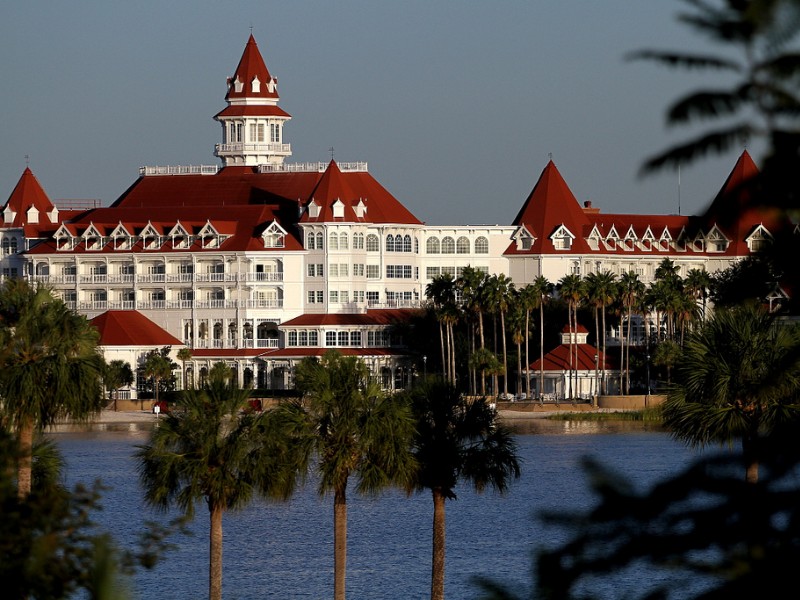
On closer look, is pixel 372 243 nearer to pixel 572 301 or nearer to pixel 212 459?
pixel 572 301

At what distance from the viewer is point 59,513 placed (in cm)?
1391

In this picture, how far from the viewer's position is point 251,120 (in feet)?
491

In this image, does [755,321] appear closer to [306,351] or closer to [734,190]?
[734,190]

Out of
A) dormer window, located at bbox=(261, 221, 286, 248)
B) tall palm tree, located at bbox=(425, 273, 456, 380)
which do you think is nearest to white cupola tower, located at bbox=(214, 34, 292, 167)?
dormer window, located at bbox=(261, 221, 286, 248)

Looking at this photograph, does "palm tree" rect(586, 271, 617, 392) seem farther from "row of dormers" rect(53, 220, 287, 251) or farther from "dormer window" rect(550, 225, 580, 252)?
"row of dormers" rect(53, 220, 287, 251)

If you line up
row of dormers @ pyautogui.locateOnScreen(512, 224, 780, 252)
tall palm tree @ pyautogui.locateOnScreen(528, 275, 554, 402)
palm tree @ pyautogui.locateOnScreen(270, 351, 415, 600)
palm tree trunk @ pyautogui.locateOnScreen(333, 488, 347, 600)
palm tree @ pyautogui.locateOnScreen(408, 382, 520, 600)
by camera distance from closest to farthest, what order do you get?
palm tree @ pyautogui.locateOnScreen(270, 351, 415, 600)
palm tree trunk @ pyautogui.locateOnScreen(333, 488, 347, 600)
palm tree @ pyautogui.locateOnScreen(408, 382, 520, 600)
tall palm tree @ pyautogui.locateOnScreen(528, 275, 554, 402)
row of dormers @ pyautogui.locateOnScreen(512, 224, 780, 252)

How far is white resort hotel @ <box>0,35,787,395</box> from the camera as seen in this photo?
132m

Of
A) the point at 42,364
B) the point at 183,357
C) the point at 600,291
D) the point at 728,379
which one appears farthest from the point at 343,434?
the point at 183,357

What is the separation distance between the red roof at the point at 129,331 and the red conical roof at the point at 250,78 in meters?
23.9

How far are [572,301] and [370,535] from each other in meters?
63.6

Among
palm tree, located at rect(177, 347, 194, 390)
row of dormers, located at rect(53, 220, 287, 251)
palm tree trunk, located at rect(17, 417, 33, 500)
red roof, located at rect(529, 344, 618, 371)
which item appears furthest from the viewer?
row of dormers, located at rect(53, 220, 287, 251)

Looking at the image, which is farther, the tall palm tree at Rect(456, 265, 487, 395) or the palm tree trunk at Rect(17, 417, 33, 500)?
the tall palm tree at Rect(456, 265, 487, 395)

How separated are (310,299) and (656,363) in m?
31.4

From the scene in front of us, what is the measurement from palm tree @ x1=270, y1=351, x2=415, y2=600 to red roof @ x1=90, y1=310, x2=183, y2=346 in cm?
9328
